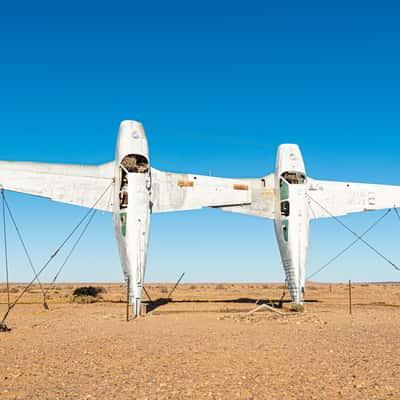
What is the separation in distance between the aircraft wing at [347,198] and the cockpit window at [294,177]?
1718mm

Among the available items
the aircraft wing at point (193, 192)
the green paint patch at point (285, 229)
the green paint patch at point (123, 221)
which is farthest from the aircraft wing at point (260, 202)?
the green paint patch at point (123, 221)

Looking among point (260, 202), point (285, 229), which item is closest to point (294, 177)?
point (260, 202)

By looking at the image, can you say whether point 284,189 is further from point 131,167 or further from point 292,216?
point 131,167

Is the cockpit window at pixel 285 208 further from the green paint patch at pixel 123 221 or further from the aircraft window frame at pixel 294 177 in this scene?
the green paint patch at pixel 123 221

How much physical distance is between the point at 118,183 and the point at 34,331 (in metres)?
8.59

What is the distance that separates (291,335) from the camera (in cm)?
1422

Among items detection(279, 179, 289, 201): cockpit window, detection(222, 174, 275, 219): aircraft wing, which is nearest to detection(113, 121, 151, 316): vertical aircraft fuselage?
detection(222, 174, 275, 219): aircraft wing

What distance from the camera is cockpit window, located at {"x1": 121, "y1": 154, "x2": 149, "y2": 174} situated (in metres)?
22.6

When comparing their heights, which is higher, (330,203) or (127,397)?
(330,203)

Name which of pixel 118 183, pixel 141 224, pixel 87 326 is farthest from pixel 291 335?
pixel 118 183

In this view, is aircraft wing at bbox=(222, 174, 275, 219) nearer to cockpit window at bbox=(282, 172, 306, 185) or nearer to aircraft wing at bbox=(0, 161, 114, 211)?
cockpit window at bbox=(282, 172, 306, 185)

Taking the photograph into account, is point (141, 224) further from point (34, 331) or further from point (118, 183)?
point (34, 331)

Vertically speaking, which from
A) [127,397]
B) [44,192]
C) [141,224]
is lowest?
[127,397]

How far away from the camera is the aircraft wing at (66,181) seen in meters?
22.6
